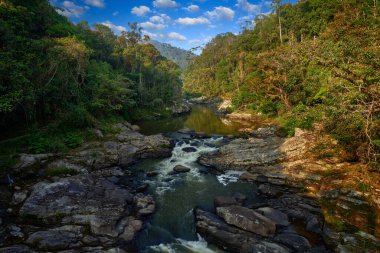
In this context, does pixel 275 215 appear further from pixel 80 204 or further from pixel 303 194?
pixel 80 204

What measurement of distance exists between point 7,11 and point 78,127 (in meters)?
13.8

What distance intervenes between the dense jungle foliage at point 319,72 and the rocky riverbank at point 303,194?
83.9 inches

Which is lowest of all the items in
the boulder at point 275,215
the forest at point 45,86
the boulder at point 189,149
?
the boulder at point 275,215

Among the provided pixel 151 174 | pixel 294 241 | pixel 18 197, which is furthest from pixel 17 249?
pixel 294 241

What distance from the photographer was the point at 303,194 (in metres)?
15.4

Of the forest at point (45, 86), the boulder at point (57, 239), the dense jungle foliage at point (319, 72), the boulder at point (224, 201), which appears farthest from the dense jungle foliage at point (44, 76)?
the dense jungle foliage at point (319, 72)

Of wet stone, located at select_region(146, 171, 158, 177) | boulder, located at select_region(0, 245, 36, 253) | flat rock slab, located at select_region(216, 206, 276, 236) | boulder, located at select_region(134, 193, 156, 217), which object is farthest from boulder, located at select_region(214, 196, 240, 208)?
boulder, located at select_region(0, 245, 36, 253)

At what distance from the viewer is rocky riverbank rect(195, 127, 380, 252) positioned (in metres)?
11.1

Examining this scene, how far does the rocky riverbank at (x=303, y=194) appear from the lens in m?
11.1

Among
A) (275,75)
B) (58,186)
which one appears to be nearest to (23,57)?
(58,186)

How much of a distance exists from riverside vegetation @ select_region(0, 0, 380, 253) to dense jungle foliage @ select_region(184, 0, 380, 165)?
17cm

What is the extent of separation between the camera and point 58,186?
45.7ft

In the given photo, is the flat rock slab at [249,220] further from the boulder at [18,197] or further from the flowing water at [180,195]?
the boulder at [18,197]

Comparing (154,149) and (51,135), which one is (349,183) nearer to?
(154,149)
